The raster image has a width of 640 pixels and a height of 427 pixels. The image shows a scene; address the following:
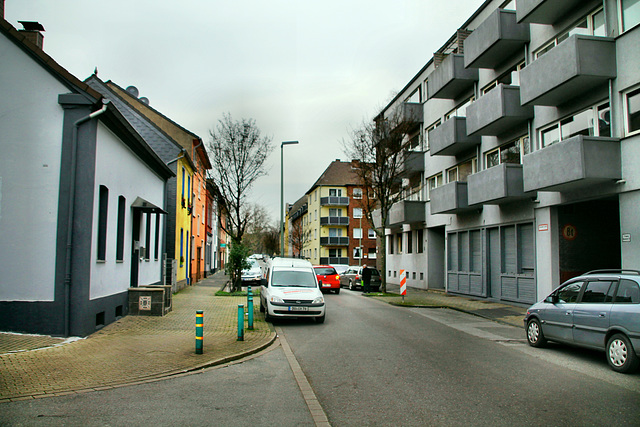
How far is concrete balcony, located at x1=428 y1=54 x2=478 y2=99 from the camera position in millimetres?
24016

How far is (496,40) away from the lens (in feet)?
64.1

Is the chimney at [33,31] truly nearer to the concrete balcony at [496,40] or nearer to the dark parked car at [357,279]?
the concrete balcony at [496,40]

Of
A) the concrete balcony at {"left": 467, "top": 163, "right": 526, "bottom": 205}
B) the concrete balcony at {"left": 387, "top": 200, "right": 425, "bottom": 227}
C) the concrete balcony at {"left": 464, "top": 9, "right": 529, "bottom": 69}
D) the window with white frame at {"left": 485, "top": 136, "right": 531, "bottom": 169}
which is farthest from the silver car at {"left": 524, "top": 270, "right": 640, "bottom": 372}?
the concrete balcony at {"left": 387, "top": 200, "right": 425, "bottom": 227}

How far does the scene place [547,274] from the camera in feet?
58.4

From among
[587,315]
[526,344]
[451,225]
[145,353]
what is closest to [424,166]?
[451,225]

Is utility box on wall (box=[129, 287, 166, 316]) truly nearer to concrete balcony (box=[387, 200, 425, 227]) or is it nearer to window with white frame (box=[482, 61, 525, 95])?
window with white frame (box=[482, 61, 525, 95])

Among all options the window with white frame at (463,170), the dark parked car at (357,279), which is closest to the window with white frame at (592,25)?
the window with white frame at (463,170)

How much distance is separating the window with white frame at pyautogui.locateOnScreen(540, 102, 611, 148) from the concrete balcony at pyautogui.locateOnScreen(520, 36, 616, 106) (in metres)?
0.67

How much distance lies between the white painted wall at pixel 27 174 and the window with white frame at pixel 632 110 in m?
14.1

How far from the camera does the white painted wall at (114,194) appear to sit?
11.5m

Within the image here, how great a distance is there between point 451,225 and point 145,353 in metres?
20.1

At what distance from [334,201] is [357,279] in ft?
117

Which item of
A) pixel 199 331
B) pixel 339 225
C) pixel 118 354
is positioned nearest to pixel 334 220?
pixel 339 225

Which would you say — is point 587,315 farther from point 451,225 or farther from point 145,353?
point 451,225
